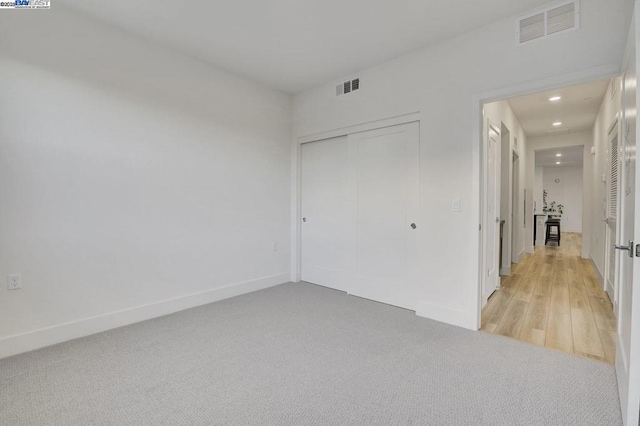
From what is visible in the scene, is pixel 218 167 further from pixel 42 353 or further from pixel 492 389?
pixel 492 389

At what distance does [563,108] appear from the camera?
16.3 ft

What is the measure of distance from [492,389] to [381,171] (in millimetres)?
2331

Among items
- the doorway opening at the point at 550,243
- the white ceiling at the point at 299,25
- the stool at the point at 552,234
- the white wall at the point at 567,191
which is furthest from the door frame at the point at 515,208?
the white wall at the point at 567,191

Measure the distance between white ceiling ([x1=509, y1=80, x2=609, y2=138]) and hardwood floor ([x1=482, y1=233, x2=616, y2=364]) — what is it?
8.49 ft

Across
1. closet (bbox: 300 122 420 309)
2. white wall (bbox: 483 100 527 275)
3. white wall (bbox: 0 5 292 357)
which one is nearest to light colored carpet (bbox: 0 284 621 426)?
white wall (bbox: 0 5 292 357)

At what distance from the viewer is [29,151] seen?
238 centimetres

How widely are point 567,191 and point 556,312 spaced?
38.4 ft

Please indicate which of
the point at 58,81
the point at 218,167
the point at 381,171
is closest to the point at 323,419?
the point at 381,171

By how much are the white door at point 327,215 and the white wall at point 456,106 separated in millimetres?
952

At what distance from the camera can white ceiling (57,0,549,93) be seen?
2475 millimetres

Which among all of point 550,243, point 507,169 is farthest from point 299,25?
point 550,243

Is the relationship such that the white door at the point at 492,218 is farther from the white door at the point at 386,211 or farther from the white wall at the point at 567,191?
the white wall at the point at 567,191

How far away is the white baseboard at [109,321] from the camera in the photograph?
236cm

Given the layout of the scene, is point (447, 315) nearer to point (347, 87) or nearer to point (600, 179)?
point (347, 87)
